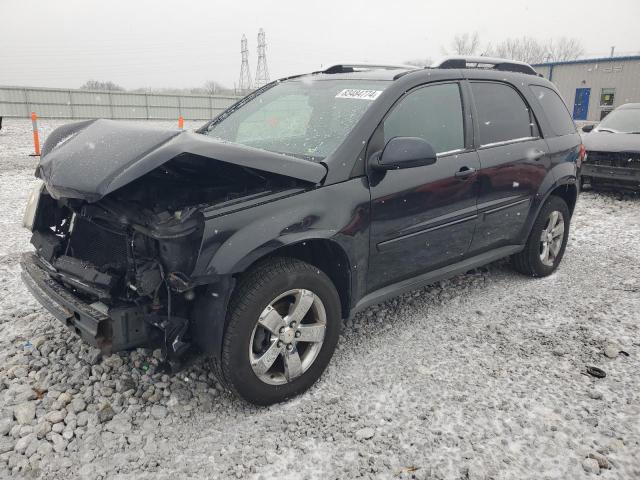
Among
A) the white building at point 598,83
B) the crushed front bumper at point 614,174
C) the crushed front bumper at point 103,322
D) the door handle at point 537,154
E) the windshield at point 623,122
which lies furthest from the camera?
the white building at point 598,83

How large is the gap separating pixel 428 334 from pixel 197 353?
70.3 inches

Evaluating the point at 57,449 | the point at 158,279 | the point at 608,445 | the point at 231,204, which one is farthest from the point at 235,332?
the point at 608,445

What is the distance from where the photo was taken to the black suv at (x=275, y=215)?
235cm

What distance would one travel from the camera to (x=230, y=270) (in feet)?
7.74

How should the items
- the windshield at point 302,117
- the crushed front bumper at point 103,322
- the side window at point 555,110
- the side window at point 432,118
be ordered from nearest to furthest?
the crushed front bumper at point 103,322 → the windshield at point 302,117 → the side window at point 432,118 → the side window at point 555,110

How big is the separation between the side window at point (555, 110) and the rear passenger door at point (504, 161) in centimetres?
29

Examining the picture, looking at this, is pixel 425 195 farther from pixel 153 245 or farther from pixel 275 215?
pixel 153 245

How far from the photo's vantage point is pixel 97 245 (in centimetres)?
279

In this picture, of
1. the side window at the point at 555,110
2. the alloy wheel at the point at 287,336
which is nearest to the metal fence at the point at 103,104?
the side window at the point at 555,110

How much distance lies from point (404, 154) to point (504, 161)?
142cm

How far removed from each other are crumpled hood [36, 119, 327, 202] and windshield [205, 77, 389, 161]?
384 mm

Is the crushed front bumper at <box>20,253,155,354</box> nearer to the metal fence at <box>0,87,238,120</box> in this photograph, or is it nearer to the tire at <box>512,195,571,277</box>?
the tire at <box>512,195,571,277</box>

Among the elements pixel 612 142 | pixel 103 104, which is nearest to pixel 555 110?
pixel 612 142

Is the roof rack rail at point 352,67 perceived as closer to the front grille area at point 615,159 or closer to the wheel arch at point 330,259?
the wheel arch at point 330,259
